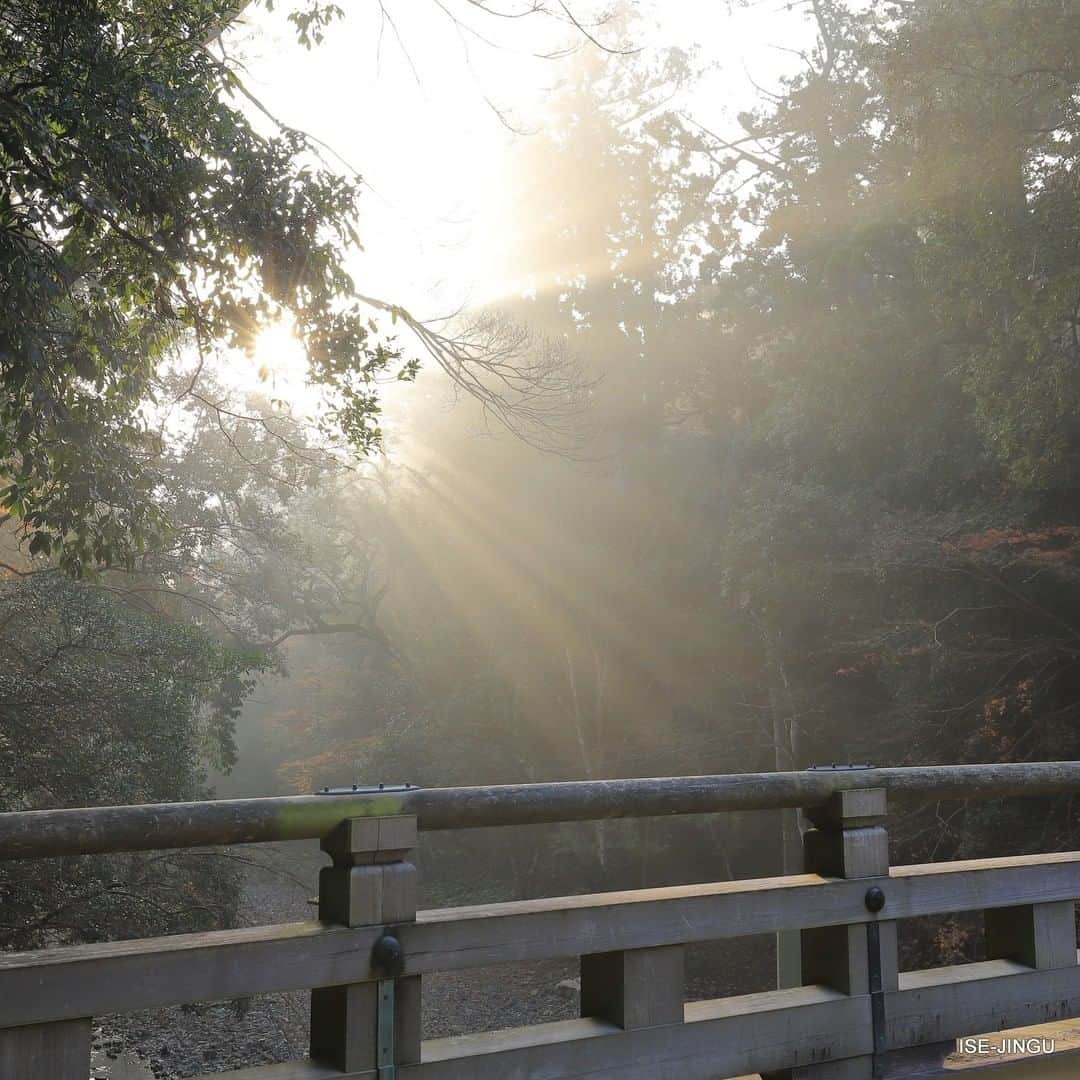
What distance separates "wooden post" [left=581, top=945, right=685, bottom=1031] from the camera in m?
2.46

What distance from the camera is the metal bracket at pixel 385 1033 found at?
7.13ft

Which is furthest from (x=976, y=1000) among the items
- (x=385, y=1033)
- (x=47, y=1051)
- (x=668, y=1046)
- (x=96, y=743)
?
(x=96, y=743)

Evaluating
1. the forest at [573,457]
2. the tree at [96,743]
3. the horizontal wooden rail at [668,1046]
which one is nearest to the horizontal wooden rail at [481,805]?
the horizontal wooden rail at [668,1046]

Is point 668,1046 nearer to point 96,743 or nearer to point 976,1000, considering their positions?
point 976,1000

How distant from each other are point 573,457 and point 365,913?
45.6ft

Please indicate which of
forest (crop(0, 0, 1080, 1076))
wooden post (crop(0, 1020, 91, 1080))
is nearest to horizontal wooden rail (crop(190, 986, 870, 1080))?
wooden post (crop(0, 1020, 91, 1080))

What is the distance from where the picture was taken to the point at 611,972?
249 centimetres

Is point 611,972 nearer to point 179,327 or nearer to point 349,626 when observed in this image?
point 179,327

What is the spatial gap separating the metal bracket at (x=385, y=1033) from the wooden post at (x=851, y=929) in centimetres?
117

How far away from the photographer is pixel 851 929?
2.80 m

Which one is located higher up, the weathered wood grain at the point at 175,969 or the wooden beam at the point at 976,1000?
the weathered wood grain at the point at 175,969

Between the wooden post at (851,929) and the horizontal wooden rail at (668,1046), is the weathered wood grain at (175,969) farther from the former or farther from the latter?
the wooden post at (851,929)

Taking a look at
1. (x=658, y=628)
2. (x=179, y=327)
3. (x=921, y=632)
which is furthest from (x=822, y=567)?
(x=179, y=327)

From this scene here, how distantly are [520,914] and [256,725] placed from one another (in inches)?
1556
